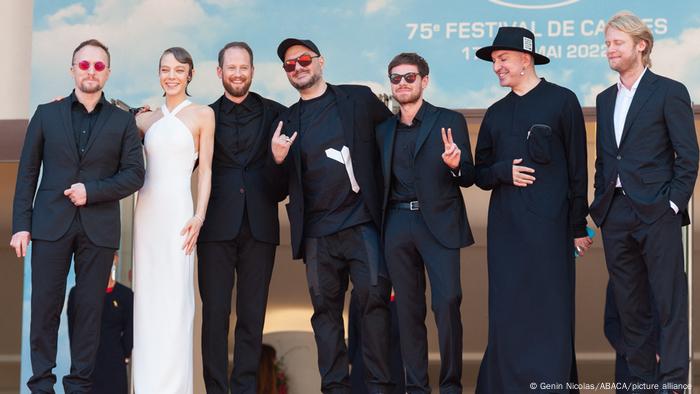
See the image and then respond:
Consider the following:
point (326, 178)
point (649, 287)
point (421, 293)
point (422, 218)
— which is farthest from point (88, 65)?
point (649, 287)

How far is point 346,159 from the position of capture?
5.77 metres

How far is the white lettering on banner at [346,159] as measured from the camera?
5.73 m

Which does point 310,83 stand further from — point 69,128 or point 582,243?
point 582,243

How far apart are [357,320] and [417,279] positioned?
1.43 meters

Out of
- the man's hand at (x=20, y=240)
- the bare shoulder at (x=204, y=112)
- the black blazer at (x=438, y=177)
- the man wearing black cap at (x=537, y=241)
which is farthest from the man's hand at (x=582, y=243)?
the man's hand at (x=20, y=240)

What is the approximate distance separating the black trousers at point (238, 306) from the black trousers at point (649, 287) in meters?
1.80

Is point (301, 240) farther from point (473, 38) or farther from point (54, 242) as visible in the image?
point (473, 38)

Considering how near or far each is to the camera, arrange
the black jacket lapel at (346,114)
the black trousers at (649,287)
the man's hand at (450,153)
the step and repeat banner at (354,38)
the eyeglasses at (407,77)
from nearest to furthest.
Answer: the black trousers at (649,287), the man's hand at (450,153), the eyeglasses at (407,77), the black jacket lapel at (346,114), the step and repeat banner at (354,38)

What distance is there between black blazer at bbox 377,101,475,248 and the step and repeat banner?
191cm

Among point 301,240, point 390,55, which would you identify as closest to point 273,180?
point 301,240

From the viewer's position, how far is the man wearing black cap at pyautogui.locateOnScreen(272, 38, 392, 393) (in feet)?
18.6

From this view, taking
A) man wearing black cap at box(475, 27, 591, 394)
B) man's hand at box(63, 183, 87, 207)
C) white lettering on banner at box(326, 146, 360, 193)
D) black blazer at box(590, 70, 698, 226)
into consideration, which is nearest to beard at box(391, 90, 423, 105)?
white lettering on banner at box(326, 146, 360, 193)

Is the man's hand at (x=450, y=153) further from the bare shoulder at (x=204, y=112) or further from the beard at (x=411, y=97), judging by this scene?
the bare shoulder at (x=204, y=112)

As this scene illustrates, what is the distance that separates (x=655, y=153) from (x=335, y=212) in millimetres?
1604
